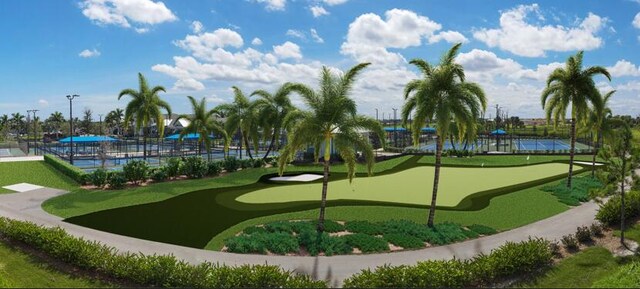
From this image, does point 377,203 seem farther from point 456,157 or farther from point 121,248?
point 456,157

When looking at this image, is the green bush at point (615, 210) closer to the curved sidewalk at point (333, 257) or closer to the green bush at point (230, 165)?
the curved sidewalk at point (333, 257)

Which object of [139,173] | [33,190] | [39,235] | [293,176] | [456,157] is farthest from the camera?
[456,157]

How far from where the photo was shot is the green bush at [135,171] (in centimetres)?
2956

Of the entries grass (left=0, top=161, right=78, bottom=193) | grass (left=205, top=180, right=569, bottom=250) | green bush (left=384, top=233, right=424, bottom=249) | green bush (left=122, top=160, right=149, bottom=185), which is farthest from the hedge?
green bush (left=384, top=233, right=424, bottom=249)

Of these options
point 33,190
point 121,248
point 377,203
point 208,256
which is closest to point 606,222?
point 377,203

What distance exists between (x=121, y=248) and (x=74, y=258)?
8.00 feet

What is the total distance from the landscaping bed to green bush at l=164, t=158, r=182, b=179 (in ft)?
54.1

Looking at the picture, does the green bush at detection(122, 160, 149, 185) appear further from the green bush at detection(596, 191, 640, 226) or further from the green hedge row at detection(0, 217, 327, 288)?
the green bush at detection(596, 191, 640, 226)

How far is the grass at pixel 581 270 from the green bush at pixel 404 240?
4442 millimetres

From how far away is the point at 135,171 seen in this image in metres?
29.8

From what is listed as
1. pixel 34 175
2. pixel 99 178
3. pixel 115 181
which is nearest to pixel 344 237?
pixel 115 181

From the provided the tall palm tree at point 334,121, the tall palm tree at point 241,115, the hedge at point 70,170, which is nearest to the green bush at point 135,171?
the hedge at point 70,170

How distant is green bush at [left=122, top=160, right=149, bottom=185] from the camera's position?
29.6m

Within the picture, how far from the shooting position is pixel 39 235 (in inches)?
575
